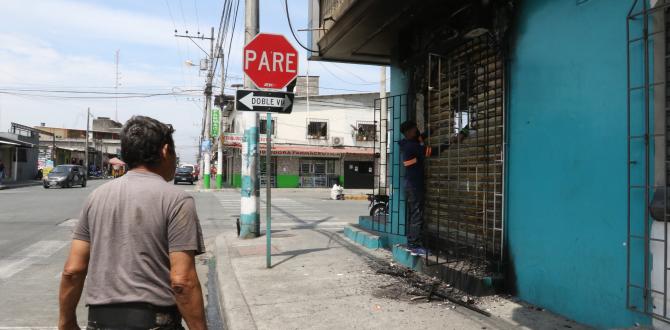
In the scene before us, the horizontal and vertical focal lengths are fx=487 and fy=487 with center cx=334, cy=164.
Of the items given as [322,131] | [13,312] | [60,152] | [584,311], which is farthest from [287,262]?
[60,152]

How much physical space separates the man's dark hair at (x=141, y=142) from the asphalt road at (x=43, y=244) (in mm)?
3152

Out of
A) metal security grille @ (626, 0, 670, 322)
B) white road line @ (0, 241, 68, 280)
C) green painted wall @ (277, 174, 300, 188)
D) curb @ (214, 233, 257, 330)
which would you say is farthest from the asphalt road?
green painted wall @ (277, 174, 300, 188)

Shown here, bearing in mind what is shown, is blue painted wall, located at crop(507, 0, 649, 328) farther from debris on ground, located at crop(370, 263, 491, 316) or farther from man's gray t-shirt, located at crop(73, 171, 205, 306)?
man's gray t-shirt, located at crop(73, 171, 205, 306)

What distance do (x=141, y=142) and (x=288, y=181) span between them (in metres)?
31.1

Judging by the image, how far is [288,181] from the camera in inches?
1309

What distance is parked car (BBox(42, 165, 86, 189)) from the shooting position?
28.9 meters

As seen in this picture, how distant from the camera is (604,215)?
143 inches

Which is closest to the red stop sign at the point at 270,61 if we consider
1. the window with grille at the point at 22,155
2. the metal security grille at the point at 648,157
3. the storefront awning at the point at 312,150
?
the metal security grille at the point at 648,157

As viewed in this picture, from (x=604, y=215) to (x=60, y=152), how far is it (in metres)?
57.8

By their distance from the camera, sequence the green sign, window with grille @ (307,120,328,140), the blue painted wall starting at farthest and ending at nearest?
1. the green sign
2. window with grille @ (307,120,328,140)
3. the blue painted wall

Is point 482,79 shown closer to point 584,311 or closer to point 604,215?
point 604,215

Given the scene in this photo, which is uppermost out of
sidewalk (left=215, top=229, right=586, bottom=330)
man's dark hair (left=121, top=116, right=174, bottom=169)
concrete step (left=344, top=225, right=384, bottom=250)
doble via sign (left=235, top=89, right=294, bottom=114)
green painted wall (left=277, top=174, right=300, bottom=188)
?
doble via sign (left=235, top=89, right=294, bottom=114)

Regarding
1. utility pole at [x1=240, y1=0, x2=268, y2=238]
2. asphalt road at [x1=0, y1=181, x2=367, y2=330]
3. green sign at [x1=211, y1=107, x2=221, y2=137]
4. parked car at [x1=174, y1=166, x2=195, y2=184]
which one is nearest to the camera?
asphalt road at [x1=0, y1=181, x2=367, y2=330]

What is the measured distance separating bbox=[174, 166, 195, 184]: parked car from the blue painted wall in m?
38.6
